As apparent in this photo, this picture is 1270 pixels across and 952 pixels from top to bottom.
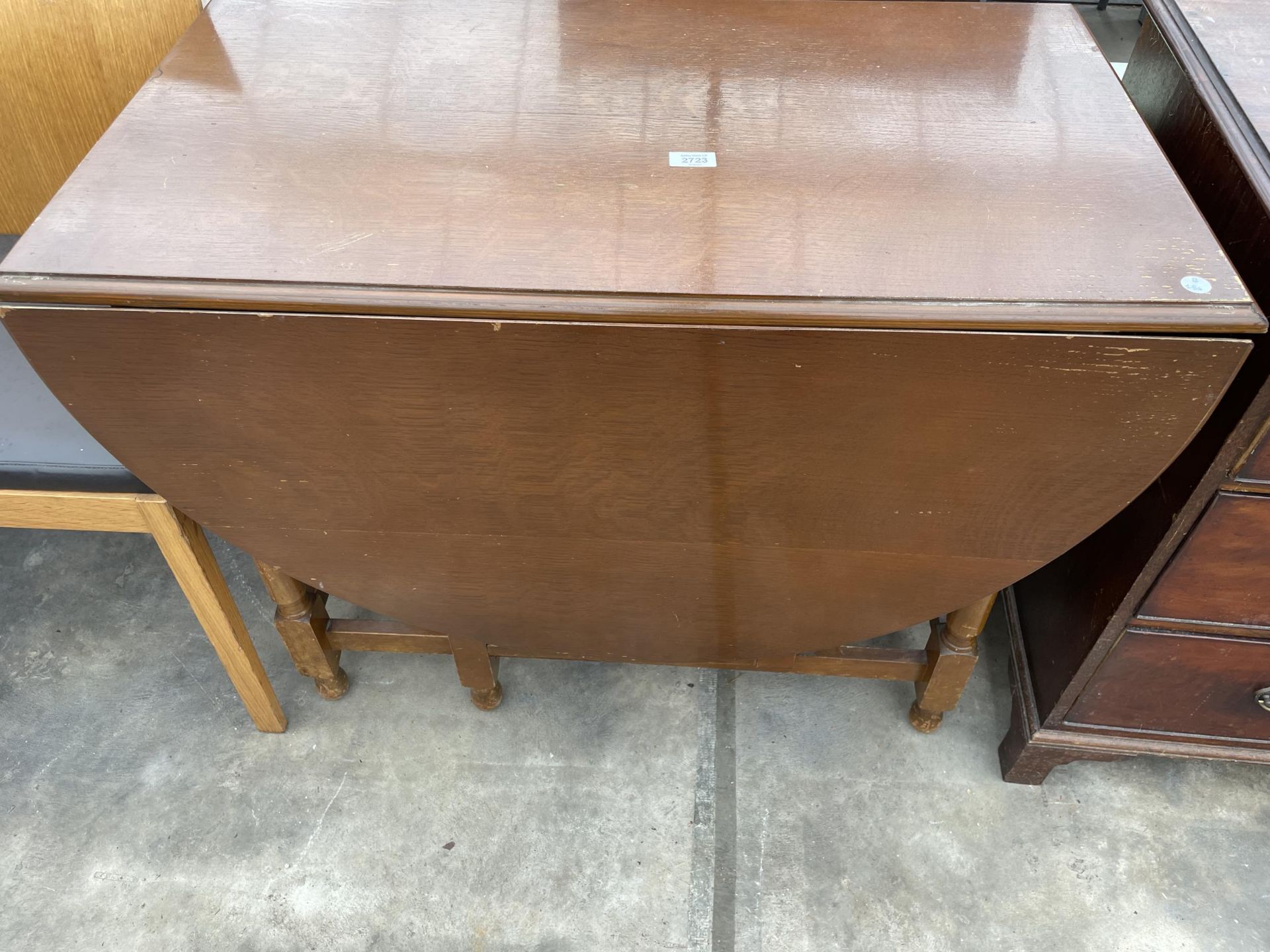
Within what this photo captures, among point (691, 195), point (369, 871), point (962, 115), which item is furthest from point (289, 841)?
point (962, 115)

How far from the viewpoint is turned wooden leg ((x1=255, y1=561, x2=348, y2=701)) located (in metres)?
1.23

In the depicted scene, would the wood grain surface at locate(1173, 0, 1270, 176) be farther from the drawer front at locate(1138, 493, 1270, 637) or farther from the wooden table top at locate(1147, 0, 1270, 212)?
the drawer front at locate(1138, 493, 1270, 637)

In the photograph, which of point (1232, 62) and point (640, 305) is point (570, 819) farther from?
point (1232, 62)

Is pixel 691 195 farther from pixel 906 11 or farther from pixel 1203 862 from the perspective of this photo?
pixel 1203 862

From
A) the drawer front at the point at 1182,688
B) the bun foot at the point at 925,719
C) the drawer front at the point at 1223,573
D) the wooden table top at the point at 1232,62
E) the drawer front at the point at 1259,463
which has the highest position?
the wooden table top at the point at 1232,62

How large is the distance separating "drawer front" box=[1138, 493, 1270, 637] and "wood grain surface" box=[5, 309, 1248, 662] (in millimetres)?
123

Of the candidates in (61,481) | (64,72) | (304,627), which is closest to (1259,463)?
(304,627)

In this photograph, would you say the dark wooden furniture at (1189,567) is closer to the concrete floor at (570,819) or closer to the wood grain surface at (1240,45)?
the wood grain surface at (1240,45)

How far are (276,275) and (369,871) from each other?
0.84m

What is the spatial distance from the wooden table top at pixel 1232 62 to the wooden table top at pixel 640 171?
70 millimetres

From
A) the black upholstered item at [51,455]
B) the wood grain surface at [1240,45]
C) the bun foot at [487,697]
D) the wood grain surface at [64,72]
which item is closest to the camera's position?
the wood grain surface at [1240,45]

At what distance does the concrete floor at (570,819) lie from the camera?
1.19 m

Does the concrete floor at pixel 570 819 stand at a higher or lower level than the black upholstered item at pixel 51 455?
lower

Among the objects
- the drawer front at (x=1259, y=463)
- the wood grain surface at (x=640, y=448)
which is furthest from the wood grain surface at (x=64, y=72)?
the drawer front at (x=1259, y=463)
